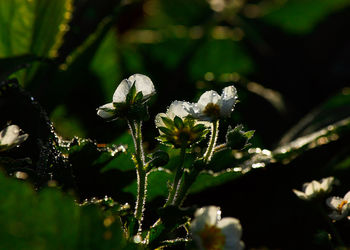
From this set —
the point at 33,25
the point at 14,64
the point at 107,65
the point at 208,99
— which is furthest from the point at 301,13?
the point at 208,99

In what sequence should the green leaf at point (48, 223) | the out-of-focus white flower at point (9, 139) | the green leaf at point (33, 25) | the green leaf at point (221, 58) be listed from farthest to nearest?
the green leaf at point (221, 58) < the green leaf at point (33, 25) < the out-of-focus white flower at point (9, 139) < the green leaf at point (48, 223)

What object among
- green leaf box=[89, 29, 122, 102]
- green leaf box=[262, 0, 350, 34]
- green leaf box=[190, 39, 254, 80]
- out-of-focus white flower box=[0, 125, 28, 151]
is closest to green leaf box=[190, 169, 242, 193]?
out-of-focus white flower box=[0, 125, 28, 151]

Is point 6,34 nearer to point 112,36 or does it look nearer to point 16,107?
point 112,36

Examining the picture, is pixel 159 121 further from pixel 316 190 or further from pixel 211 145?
pixel 316 190

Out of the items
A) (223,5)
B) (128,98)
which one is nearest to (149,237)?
(128,98)

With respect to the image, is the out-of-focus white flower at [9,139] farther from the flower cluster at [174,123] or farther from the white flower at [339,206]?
the white flower at [339,206]

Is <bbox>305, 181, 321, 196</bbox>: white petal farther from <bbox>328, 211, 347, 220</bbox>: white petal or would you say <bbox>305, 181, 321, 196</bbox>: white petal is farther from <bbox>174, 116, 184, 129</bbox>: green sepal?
<bbox>174, 116, 184, 129</bbox>: green sepal

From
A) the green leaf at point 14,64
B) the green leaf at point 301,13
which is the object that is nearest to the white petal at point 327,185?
the green leaf at point 14,64
